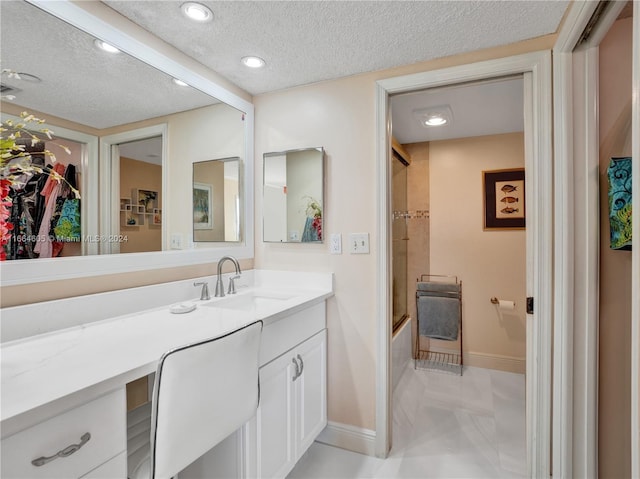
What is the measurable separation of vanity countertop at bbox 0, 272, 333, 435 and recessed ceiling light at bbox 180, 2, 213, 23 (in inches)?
50.2

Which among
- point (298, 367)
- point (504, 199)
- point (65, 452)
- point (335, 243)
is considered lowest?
point (298, 367)

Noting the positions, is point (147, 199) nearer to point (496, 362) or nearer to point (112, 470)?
point (112, 470)

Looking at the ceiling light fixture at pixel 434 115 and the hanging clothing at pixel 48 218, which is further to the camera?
the ceiling light fixture at pixel 434 115

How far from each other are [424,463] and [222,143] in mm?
2145

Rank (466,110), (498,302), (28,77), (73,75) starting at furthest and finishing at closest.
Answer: (498,302), (466,110), (73,75), (28,77)

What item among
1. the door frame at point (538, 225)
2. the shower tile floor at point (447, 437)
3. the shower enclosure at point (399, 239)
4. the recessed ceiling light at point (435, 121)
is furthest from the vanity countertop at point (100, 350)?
the recessed ceiling light at point (435, 121)

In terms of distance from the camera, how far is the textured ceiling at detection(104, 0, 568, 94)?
1369 millimetres

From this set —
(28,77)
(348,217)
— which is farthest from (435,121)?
(28,77)

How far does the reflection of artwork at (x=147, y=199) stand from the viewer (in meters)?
1.58

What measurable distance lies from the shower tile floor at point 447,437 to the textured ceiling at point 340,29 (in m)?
2.15

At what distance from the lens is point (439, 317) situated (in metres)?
3.09

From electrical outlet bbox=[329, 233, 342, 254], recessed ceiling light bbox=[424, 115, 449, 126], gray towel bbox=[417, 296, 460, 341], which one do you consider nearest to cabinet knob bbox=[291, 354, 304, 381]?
electrical outlet bbox=[329, 233, 342, 254]

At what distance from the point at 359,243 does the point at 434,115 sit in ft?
4.47

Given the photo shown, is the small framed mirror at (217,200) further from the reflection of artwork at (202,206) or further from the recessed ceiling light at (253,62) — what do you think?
the recessed ceiling light at (253,62)
